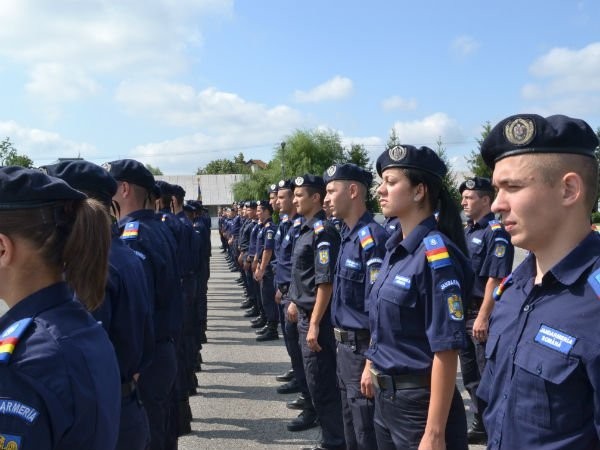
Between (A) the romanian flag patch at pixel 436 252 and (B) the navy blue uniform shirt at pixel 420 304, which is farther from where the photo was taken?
(A) the romanian flag patch at pixel 436 252

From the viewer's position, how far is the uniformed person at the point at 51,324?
1407 mm

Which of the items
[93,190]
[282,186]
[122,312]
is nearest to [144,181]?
[93,190]

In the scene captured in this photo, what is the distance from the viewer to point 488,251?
5863mm

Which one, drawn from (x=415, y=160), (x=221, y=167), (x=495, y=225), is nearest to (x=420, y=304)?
(x=415, y=160)

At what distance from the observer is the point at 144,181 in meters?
4.09

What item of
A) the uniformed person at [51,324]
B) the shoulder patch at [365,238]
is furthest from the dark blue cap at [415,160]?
the uniformed person at [51,324]

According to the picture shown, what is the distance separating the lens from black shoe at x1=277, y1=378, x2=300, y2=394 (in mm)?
6945

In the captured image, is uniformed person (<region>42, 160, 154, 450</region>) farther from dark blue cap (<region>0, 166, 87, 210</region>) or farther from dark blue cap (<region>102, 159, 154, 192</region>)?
dark blue cap (<region>0, 166, 87, 210</region>)

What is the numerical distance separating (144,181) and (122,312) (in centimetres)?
150

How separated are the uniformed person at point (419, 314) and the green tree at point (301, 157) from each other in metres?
46.5

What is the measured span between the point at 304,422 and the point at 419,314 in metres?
3.22

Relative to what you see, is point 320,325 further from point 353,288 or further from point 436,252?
point 436,252

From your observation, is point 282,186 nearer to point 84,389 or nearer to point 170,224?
point 170,224

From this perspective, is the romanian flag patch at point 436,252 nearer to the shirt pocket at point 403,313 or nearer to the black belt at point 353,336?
the shirt pocket at point 403,313
